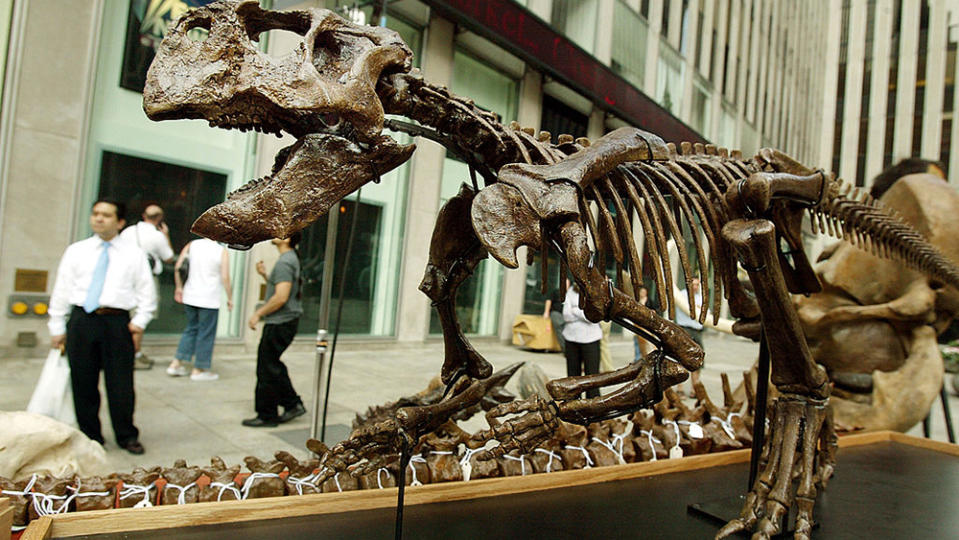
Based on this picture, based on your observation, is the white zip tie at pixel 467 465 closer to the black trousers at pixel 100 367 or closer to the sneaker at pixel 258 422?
the black trousers at pixel 100 367

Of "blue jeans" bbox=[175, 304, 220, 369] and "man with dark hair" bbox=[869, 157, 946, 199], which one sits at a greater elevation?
"man with dark hair" bbox=[869, 157, 946, 199]

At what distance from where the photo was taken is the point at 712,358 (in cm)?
1318

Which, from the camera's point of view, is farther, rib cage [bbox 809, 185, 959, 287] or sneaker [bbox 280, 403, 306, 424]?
sneaker [bbox 280, 403, 306, 424]

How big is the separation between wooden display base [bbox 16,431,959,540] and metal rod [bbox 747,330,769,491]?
0.36 m

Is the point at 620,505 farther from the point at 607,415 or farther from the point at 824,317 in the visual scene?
the point at 824,317

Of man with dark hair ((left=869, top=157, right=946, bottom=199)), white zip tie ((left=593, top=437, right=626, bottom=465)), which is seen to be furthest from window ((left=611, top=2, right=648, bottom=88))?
white zip tie ((left=593, top=437, right=626, bottom=465))

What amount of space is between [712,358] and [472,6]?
8.96 meters

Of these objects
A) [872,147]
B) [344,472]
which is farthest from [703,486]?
[872,147]

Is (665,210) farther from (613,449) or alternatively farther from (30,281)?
(30,281)

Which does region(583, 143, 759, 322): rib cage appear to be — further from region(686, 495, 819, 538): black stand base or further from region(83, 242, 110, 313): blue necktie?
region(83, 242, 110, 313): blue necktie

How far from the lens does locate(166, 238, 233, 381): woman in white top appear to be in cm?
598

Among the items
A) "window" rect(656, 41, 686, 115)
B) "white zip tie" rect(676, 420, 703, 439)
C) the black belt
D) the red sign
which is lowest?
"white zip tie" rect(676, 420, 703, 439)

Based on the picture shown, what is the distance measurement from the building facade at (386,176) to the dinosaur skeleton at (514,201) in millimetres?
912

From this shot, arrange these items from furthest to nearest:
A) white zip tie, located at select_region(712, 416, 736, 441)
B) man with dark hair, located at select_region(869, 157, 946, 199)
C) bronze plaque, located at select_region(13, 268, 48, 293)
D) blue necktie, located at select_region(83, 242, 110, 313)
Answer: man with dark hair, located at select_region(869, 157, 946, 199) → bronze plaque, located at select_region(13, 268, 48, 293) → blue necktie, located at select_region(83, 242, 110, 313) → white zip tie, located at select_region(712, 416, 736, 441)
